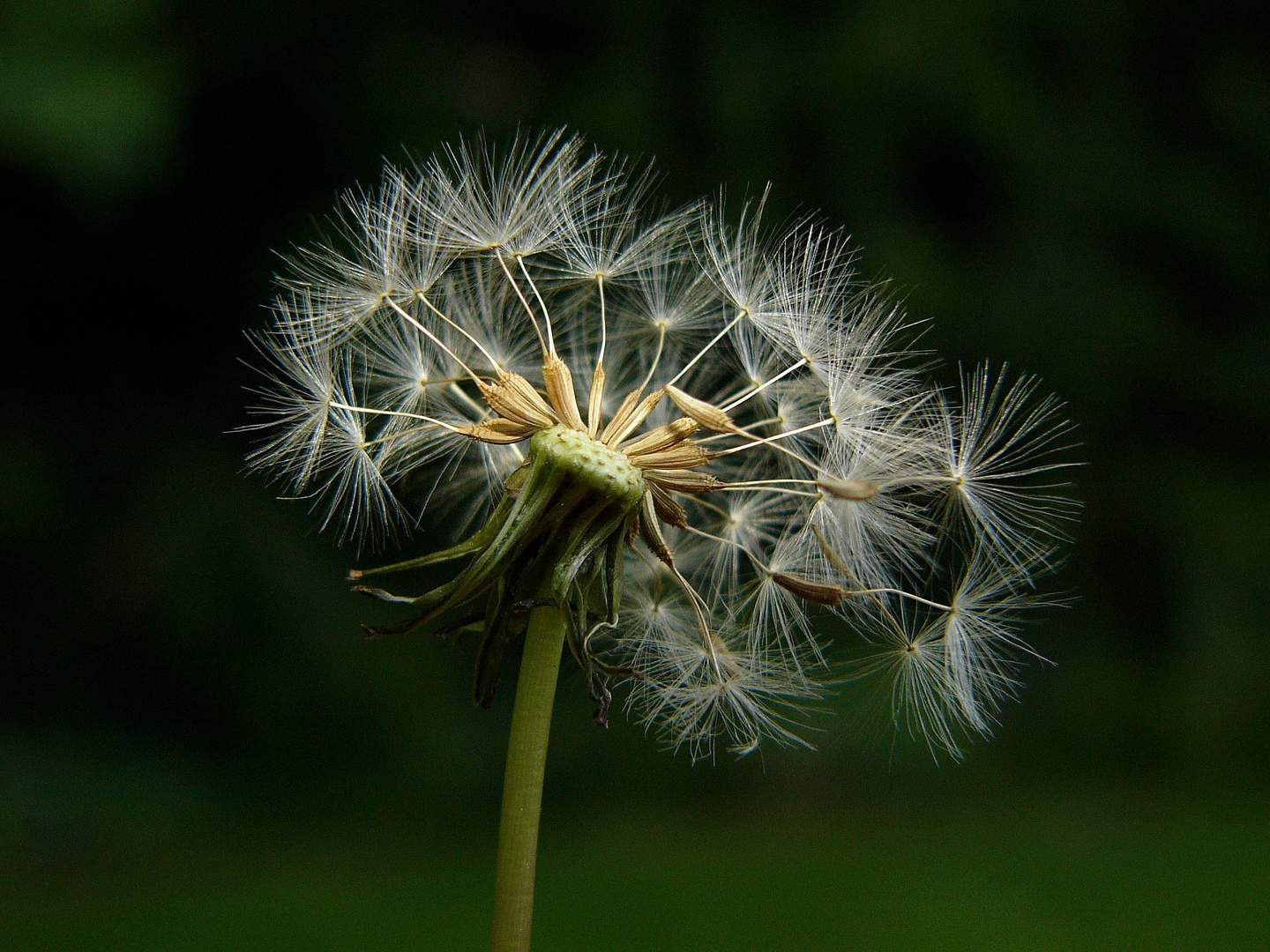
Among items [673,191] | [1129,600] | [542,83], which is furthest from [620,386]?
[1129,600]

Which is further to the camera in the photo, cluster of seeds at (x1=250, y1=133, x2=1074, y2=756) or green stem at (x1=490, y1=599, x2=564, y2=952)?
cluster of seeds at (x1=250, y1=133, x2=1074, y2=756)

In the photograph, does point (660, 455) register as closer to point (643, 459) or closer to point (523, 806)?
point (643, 459)

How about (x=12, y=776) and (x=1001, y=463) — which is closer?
(x=1001, y=463)

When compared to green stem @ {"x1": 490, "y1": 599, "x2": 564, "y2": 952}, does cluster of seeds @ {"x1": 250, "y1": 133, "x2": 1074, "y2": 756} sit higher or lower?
higher

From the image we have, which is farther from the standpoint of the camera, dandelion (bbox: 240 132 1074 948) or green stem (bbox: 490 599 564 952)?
dandelion (bbox: 240 132 1074 948)

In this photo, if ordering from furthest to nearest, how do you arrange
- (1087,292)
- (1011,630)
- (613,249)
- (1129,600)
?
(1129,600)
(1087,292)
(613,249)
(1011,630)

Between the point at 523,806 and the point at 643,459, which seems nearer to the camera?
the point at 523,806

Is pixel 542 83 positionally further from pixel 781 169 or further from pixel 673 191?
pixel 781 169

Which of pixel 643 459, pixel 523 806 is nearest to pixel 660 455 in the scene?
pixel 643 459
